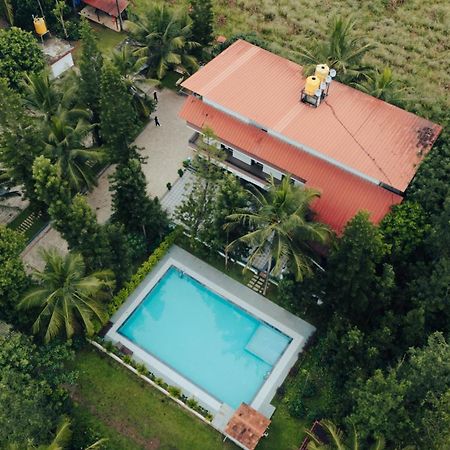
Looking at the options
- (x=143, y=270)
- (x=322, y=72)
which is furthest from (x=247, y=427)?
(x=322, y=72)

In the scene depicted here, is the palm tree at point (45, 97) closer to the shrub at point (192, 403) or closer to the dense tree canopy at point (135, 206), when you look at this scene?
the dense tree canopy at point (135, 206)

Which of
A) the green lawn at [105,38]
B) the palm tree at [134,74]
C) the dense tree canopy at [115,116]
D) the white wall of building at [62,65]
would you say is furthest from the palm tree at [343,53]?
the white wall of building at [62,65]

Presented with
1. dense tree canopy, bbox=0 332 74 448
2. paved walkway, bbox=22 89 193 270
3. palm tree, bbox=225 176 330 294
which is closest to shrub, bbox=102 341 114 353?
dense tree canopy, bbox=0 332 74 448

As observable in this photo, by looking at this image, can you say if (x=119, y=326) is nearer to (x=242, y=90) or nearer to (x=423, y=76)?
(x=242, y=90)

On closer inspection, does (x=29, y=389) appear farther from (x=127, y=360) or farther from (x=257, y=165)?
(x=257, y=165)

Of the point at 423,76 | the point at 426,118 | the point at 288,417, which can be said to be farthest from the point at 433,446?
the point at 423,76

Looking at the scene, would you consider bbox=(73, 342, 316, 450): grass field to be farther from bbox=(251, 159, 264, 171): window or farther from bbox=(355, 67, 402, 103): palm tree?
bbox=(355, 67, 402, 103): palm tree
